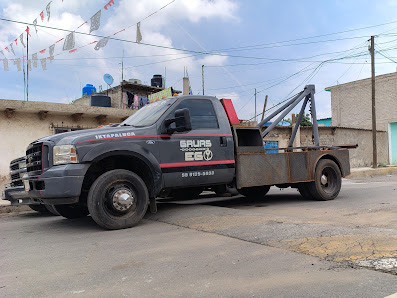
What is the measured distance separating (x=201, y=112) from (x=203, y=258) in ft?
11.1

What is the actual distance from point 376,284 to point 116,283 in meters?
2.25

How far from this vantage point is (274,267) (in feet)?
11.0

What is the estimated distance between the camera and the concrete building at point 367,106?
28609 mm

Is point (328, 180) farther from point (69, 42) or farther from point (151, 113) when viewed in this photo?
point (69, 42)

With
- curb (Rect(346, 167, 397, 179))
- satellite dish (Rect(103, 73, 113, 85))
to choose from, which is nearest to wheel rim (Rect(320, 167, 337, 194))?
curb (Rect(346, 167, 397, 179))

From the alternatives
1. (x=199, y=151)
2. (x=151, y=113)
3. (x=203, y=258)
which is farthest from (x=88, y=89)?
(x=203, y=258)

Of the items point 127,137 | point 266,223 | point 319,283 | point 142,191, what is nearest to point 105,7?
point 127,137

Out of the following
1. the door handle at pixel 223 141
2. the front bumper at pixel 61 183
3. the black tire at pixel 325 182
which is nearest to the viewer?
the front bumper at pixel 61 183

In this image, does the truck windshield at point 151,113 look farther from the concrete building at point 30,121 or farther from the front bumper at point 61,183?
the concrete building at point 30,121

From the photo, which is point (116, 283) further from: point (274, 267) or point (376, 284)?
point (376, 284)

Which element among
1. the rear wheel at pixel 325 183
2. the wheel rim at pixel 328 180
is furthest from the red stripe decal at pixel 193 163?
the wheel rim at pixel 328 180

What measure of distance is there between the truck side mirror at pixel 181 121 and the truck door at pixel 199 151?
0.16 meters

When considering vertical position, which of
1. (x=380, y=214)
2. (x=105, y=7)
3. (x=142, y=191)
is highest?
(x=105, y=7)

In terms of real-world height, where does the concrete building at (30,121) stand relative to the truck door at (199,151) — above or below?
above
